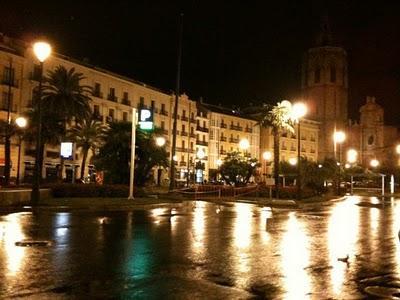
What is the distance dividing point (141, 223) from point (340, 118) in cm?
11729

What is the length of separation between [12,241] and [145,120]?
891 inches

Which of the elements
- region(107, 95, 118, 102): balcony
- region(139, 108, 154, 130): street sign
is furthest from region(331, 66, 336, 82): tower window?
region(139, 108, 154, 130): street sign

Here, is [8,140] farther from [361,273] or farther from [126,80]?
[361,273]

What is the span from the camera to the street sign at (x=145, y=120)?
3506 cm

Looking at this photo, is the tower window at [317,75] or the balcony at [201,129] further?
the tower window at [317,75]

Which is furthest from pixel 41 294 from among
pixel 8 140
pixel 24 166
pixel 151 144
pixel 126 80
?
pixel 126 80

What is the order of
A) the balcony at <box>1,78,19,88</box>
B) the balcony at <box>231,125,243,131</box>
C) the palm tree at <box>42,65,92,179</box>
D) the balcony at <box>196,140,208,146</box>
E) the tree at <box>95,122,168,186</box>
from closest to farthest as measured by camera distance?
the tree at <box>95,122,168,186</box> < the palm tree at <box>42,65,92,179</box> < the balcony at <box>1,78,19,88</box> < the balcony at <box>196,140,208,146</box> < the balcony at <box>231,125,243,131</box>

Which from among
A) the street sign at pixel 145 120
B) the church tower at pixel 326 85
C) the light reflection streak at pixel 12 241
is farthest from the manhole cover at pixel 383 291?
the church tower at pixel 326 85

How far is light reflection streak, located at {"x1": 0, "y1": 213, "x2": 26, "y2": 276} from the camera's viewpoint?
10.00 m

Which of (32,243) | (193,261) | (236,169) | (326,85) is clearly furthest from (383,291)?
(326,85)

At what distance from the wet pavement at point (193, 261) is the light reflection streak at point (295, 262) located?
0.6 inches

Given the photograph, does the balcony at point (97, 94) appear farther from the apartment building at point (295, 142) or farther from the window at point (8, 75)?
the apartment building at point (295, 142)

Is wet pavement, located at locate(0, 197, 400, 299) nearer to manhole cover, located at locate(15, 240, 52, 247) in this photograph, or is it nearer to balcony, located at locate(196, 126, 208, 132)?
manhole cover, located at locate(15, 240, 52, 247)

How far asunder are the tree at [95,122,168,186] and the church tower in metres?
92.4
